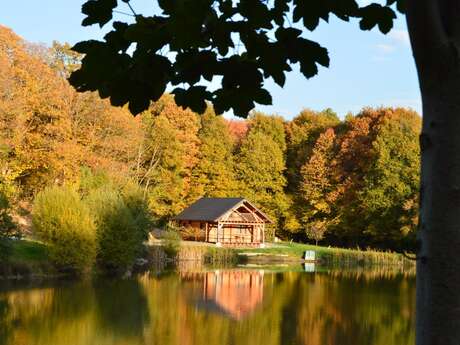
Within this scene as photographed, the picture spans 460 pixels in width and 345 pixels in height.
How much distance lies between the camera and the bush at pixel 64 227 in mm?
21625

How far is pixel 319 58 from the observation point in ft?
6.38

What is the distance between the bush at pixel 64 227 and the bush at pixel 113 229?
0.87 meters

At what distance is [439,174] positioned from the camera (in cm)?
145

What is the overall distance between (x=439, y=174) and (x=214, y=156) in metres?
37.3

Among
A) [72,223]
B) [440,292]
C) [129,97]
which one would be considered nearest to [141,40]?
[129,97]

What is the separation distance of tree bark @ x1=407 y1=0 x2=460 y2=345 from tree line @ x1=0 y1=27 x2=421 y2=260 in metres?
23.6

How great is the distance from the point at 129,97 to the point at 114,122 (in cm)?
2811

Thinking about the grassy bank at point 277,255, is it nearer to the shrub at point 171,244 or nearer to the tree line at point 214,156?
the shrub at point 171,244

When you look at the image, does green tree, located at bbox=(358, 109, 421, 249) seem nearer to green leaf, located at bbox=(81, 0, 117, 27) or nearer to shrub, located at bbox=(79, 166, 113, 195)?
shrub, located at bbox=(79, 166, 113, 195)

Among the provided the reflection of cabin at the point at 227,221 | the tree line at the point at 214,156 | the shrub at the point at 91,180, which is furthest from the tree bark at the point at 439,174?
the reflection of cabin at the point at 227,221

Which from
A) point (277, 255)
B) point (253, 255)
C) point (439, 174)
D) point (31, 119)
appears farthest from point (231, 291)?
point (439, 174)

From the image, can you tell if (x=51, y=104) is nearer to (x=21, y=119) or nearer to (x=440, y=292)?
(x=21, y=119)

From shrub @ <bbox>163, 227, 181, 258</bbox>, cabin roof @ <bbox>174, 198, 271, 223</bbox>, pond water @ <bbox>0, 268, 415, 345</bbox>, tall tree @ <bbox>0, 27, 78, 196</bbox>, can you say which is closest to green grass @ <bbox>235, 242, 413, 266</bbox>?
cabin roof @ <bbox>174, 198, 271, 223</bbox>

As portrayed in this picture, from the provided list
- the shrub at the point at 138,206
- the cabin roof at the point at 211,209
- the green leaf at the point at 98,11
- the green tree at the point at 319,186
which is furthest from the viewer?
the green tree at the point at 319,186
